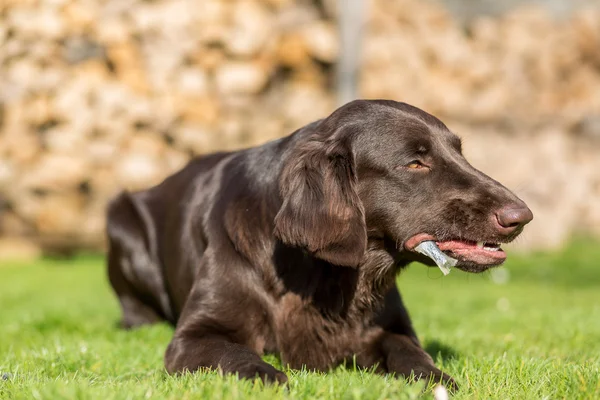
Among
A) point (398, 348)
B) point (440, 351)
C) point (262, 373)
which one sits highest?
point (262, 373)

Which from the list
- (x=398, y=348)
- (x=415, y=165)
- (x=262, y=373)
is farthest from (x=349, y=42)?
(x=262, y=373)

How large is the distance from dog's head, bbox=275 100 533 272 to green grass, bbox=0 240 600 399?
539mm

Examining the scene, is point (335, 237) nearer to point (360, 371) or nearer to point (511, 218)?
point (360, 371)

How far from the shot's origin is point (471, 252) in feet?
10.4

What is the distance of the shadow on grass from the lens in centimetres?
371

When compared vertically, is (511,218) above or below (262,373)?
above

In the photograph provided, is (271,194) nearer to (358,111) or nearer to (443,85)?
(358,111)

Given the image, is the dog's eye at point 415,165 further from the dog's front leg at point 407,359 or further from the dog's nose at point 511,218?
the dog's front leg at point 407,359

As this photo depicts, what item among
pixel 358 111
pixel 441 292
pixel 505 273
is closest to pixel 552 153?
pixel 505 273

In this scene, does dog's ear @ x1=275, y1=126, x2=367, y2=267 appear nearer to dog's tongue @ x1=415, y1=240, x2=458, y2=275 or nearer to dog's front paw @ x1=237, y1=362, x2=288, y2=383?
dog's tongue @ x1=415, y1=240, x2=458, y2=275

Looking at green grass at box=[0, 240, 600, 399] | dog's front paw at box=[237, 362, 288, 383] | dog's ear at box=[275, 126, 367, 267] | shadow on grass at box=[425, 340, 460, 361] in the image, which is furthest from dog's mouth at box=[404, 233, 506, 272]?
dog's front paw at box=[237, 362, 288, 383]

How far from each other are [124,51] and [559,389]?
32.3 feet

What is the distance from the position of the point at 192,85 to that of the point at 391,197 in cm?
892

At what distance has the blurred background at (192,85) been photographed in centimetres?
1122
